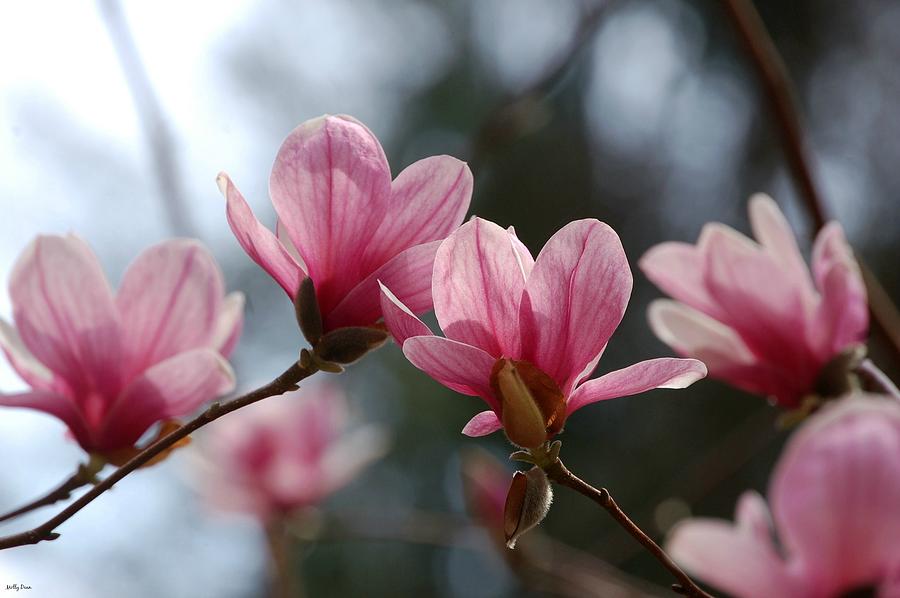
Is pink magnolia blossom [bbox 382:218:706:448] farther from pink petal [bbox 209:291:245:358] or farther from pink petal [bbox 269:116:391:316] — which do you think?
pink petal [bbox 209:291:245:358]

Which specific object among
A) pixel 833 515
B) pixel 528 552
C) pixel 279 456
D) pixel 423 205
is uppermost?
pixel 423 205

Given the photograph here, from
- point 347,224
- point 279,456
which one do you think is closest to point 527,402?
point 347,224

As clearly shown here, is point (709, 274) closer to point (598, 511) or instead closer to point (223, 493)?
point (223, 493)

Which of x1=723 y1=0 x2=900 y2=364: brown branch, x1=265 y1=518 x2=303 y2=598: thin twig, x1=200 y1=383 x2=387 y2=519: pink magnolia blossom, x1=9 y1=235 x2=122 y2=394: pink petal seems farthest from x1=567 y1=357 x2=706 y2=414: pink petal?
x1=200 y1=383 x2=387 y2=519: pink magnolia blossom

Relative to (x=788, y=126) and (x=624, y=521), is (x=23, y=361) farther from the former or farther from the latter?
(x=788, y=126)

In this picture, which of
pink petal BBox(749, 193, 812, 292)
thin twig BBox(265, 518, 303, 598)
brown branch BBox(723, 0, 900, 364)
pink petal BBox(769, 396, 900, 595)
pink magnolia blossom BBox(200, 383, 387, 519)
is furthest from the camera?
pink magnolia blossom BBox(200, 383, 387, 519)

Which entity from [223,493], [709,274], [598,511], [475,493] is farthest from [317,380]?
[598,511]
